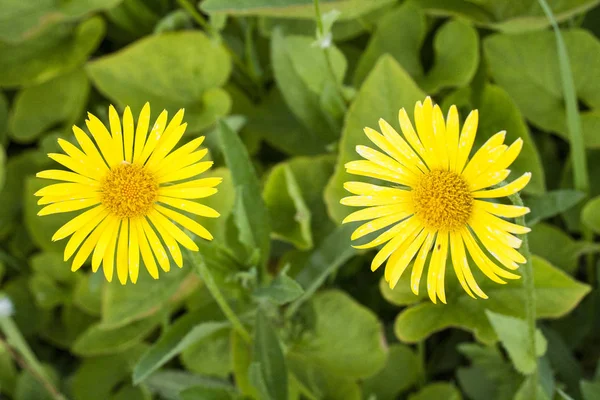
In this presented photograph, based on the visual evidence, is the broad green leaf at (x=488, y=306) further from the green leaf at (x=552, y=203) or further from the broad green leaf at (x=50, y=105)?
the broad green leaf at (x=50, y=105)

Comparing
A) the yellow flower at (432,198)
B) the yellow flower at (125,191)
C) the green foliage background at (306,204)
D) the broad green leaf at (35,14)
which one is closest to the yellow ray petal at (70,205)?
the yellow flower at (125,191)

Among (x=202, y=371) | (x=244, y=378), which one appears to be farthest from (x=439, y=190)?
(x=202, y=371)

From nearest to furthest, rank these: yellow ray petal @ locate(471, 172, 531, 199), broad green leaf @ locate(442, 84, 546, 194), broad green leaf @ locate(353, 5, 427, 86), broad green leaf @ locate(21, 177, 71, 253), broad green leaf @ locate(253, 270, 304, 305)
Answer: yellow ray petal @ locate(471, 172, 531, 199)
broad green leaf @ locate(253, 270, 304, 305)
broad green leaf @ locate(442, 84, 546, 194)
broad green leaf @ locate(353, 5, 427, 86)
broad green leaf @ locate(21, 177, 71, 253)

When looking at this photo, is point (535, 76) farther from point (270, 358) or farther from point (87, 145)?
point (87, 145)

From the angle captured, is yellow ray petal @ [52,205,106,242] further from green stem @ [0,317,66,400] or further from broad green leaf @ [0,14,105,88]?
broad green leaf @ [0,14,105,88]

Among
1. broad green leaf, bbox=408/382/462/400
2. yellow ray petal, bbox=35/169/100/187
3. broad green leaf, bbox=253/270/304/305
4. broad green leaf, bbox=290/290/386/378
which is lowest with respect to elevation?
broad green leaf, bbox=408/382/462/400

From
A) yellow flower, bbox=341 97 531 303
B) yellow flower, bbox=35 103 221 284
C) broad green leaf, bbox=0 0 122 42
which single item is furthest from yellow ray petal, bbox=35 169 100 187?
broad green leaf, bbox=0 0 122 42
